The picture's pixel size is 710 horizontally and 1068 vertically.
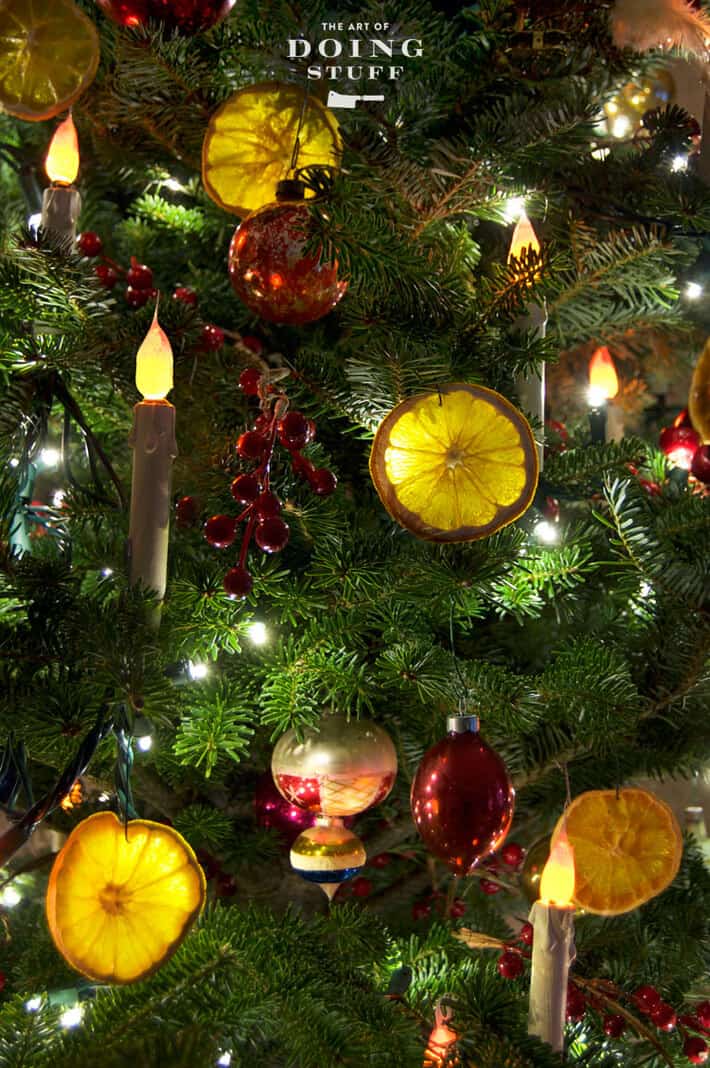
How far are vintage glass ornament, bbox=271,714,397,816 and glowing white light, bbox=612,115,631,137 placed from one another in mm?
809

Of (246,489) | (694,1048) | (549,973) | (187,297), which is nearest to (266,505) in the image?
(246,489)

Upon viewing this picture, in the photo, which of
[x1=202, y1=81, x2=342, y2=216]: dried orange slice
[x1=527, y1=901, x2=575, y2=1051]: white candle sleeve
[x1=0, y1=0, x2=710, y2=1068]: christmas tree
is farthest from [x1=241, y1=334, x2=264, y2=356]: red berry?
[x1=527, y1=901, x2=575, y2=1051]: white candle sleeve

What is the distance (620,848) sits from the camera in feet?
2.36

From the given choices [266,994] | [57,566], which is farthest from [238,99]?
[266,994]

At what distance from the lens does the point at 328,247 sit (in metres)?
0.59

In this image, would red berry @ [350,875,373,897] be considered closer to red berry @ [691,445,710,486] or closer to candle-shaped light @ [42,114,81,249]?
red berry @ [691,445,710,486]

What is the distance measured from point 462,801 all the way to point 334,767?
0.11m

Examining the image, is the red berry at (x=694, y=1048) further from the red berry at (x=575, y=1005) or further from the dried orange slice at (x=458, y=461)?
the dried orange slice at (x=458, y=461)

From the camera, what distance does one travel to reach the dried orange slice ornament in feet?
1.98

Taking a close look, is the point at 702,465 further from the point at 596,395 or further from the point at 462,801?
the point at 462,801

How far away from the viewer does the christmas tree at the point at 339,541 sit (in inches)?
24.2

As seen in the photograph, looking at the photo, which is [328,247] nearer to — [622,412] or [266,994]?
[266,994]

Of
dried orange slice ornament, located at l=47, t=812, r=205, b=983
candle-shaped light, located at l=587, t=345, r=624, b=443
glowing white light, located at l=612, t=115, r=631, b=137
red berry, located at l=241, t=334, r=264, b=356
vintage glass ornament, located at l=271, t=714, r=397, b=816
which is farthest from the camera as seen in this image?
glowing white light, located at l=612, t=115, r=631, b=137

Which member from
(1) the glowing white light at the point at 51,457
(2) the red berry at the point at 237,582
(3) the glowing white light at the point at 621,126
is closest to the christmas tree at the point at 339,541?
(2) the red berry at the point at 237,582
